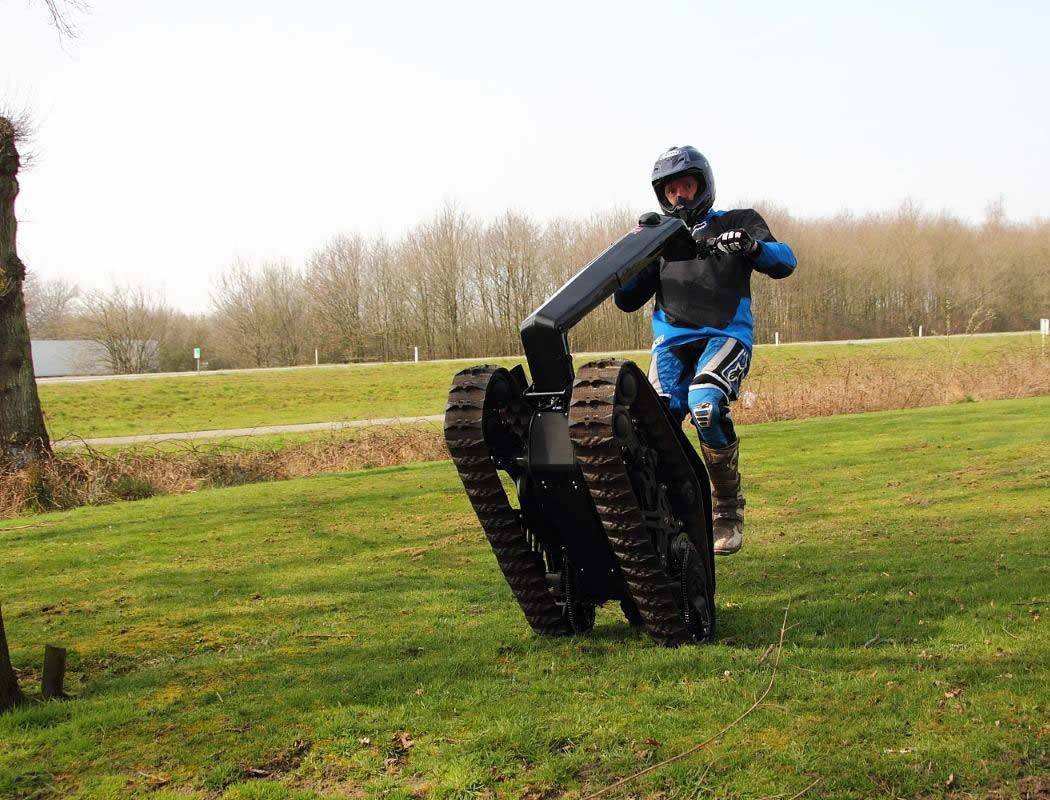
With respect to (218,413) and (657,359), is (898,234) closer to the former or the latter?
(218,413)

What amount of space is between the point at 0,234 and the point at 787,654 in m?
15.2

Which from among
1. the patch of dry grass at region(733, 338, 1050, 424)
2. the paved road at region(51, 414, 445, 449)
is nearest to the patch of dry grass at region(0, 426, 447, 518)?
the paved road at region(51, 414, 445, 449)

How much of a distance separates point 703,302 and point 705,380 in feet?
1.48

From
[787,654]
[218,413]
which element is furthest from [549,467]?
[218,413]

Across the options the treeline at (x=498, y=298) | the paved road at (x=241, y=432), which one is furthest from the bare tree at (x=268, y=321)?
the paved road at (x=241, y=432)

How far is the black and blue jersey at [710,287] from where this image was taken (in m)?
5.31

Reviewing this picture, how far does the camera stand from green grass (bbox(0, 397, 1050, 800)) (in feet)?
11.5

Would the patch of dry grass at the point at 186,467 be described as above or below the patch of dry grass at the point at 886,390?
below

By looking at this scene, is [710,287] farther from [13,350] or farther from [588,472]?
[13,350]

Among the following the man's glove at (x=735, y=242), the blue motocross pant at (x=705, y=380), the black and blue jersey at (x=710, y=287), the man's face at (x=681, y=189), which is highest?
the man's face at (x=681, y=189)

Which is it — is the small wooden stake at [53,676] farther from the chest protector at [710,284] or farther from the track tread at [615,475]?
the chest protector at [710,284]

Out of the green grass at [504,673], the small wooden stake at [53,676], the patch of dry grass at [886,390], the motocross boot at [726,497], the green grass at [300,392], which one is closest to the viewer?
the green grass at [504,673]

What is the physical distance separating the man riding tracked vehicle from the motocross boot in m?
0.01

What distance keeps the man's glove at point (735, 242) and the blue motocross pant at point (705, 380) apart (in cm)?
56
